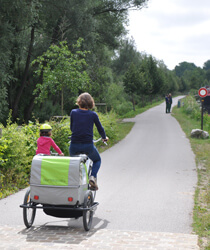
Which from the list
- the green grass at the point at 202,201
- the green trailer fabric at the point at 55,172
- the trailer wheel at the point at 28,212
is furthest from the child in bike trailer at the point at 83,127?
the green grass at the point at 202,201

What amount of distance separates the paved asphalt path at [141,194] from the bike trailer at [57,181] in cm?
70

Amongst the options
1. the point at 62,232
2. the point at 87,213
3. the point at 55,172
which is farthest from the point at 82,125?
the point at 62,232

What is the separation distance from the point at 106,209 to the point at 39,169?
185cm

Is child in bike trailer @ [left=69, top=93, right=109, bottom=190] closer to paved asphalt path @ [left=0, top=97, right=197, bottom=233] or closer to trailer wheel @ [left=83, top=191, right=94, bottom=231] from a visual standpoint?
trailer wheel @ [left=83, top=191, right=94, bottom=231]

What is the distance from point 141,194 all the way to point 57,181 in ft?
9.77

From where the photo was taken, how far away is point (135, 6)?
27562 millimetres

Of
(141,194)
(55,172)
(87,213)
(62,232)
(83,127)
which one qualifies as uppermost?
(83,127)

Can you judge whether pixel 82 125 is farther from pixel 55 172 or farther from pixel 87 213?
pixel 87 213

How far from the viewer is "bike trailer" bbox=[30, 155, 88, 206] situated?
487cm

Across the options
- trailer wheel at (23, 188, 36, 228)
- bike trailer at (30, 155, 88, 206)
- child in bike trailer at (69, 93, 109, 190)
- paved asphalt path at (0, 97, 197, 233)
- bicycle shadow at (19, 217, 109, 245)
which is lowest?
paved asphalt path at (0, 97, 197, 233)

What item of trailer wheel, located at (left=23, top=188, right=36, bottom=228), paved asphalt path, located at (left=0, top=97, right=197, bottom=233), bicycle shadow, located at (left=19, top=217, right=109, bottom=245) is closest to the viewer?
bicycle shadow, located at (left=19, top=217, right=109, bottom=245)

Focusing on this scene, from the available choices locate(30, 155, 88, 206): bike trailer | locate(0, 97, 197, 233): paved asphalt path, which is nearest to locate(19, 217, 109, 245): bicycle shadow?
locate(0, 97, 197, 233): paved asphalt path

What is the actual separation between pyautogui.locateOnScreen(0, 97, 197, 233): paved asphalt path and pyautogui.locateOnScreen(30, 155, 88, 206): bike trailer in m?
0.70

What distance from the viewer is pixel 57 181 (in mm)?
4887
